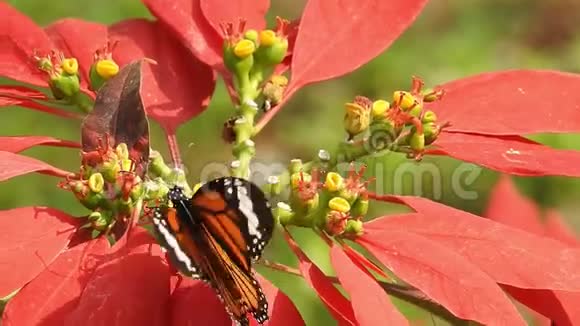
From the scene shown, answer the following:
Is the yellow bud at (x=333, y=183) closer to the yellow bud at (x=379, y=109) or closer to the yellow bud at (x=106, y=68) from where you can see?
the yellow bud at (x=379, y=109)

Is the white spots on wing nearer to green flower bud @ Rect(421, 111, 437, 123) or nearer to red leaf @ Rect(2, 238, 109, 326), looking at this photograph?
red leaf @ Rect(2, 238, 109, 326)

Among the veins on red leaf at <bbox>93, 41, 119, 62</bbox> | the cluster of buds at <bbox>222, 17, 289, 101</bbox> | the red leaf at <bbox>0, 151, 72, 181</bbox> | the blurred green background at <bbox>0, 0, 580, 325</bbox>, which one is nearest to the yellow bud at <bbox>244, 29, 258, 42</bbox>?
the cluster of buds at <bbox>222, 17, 289, 101</bbox>

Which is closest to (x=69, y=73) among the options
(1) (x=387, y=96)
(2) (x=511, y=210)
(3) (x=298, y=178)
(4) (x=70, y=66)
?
(4) (x=70, y=66)

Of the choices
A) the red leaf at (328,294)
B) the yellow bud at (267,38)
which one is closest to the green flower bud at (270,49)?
the yellow bud at (267,38)

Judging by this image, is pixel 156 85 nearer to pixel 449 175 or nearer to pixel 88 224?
pixel 88 224

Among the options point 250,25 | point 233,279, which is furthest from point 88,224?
point 250,25
